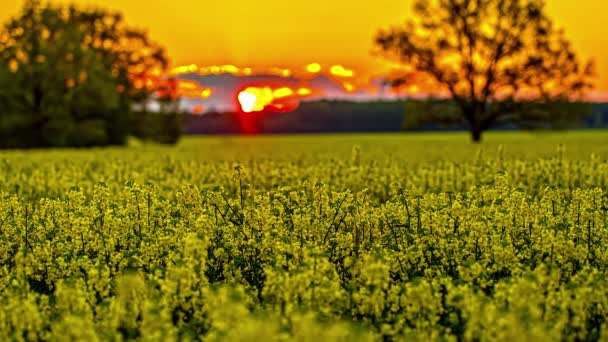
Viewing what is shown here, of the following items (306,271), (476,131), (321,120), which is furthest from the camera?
(321,120)

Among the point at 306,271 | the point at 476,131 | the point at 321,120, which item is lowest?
the point at 306,271

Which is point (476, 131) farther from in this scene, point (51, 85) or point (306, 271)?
point (306, 271)

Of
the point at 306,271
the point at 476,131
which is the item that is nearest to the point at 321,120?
the point at 476,131

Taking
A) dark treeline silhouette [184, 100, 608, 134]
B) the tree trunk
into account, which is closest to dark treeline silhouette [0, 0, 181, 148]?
the tree trunk

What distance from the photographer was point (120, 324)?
22.8ft

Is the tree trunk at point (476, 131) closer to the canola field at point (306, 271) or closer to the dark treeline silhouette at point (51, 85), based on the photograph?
the dark treeline silhouette at point (51, 85)

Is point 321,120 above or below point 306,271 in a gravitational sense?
above

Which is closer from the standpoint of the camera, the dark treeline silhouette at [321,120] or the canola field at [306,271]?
the canola field at [306,271]

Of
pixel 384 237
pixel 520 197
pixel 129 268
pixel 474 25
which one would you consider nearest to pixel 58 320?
pixel 129 268

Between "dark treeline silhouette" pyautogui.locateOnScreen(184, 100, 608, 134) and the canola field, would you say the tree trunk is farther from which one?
"dark treeline silhouette" pyautogui.locateOnScreen(184, 100, 608, 134)

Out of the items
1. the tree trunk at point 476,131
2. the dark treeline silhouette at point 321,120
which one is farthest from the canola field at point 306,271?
the dark treeline silhouette at point 321,120

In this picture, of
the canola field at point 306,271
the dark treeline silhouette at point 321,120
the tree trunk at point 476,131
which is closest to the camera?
the canola field at point 306,271

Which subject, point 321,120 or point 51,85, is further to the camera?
point 321,120

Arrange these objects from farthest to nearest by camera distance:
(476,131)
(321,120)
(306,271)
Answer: (321,120), (476,131), (306,271)
